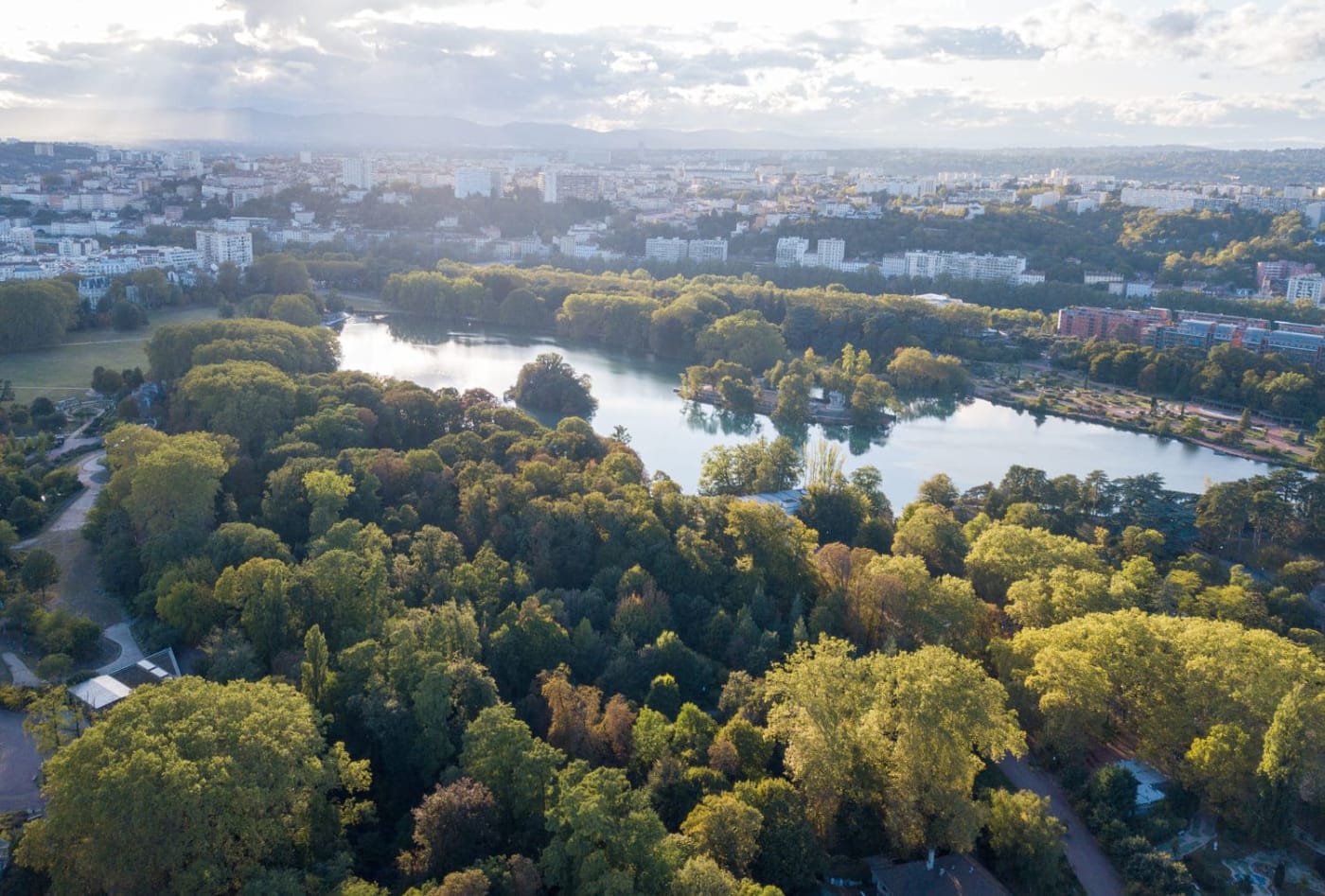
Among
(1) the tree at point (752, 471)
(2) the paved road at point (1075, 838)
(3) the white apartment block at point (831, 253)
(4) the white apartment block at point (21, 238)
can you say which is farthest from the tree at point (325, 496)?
(3) the white apartment block at point (831, 253)

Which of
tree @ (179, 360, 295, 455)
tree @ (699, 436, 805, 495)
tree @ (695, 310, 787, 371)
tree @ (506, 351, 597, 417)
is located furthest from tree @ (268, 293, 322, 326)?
tree @ (699, 436, 805, 495)

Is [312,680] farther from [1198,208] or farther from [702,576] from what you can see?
[1198,208]

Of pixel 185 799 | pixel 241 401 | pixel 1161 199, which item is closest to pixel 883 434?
pixel 241 401

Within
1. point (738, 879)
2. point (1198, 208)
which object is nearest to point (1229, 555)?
point (738, 879)

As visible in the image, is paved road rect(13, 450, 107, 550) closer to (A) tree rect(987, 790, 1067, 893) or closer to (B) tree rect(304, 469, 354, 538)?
(B) tree rect(304, 469, 354, 538)

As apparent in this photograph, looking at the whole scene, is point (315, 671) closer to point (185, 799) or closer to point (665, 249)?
point (185, 799)
